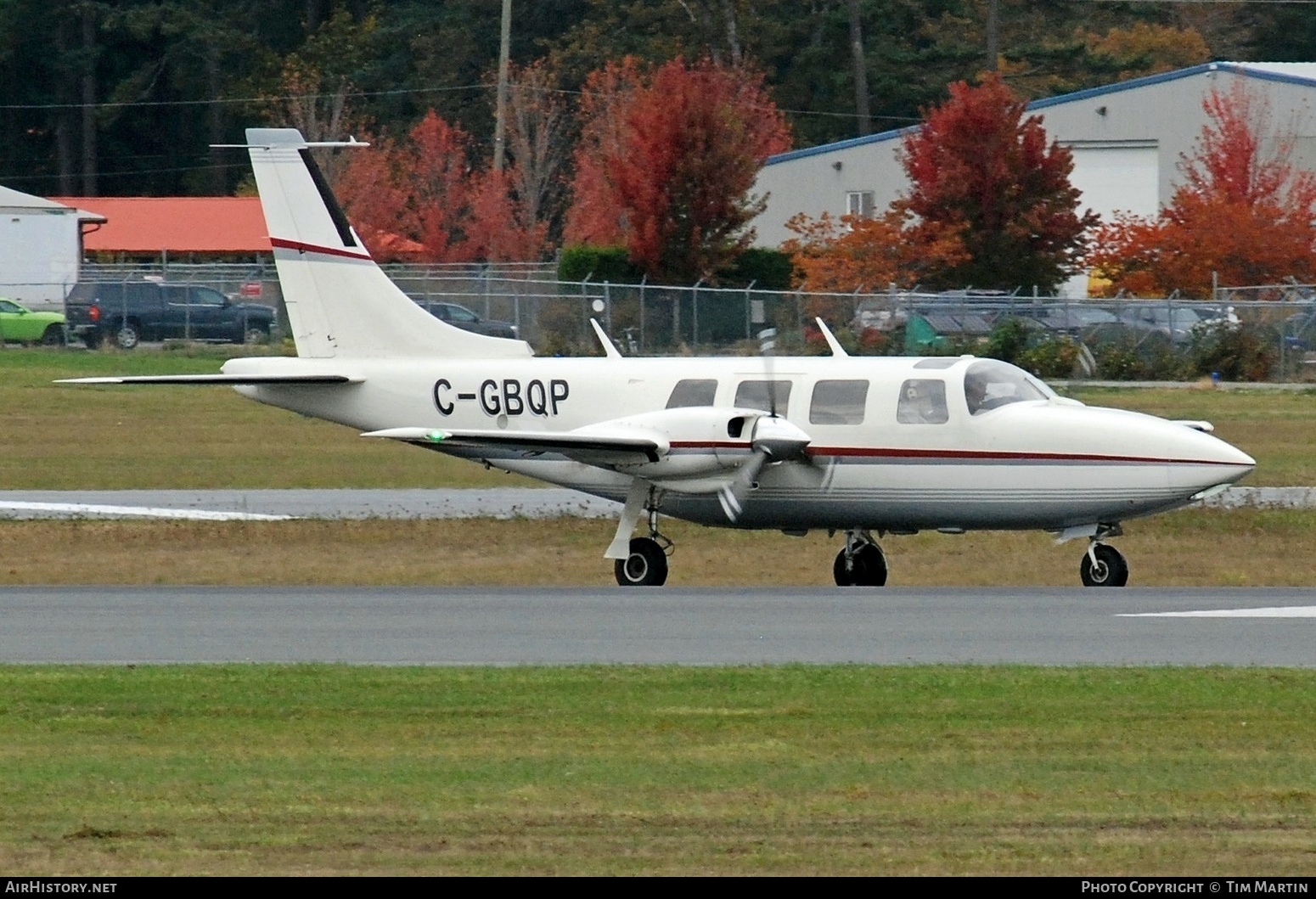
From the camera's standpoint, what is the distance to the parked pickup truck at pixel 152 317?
56312mm

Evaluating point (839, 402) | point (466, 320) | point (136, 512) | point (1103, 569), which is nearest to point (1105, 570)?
point (1103, 569)

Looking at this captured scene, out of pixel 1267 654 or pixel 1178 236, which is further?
pixel 1178 236

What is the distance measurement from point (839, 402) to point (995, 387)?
1409mm

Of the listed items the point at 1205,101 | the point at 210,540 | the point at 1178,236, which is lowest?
the point at 210,540

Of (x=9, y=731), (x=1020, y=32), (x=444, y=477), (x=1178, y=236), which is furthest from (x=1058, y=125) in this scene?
(x=9, y=731)

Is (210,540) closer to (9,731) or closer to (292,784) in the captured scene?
(9,731)

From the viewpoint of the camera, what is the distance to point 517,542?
2356 cm

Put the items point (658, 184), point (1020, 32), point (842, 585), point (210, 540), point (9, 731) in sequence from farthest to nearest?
point (1020, 32)
point (658, 184)
point (210, 540)
point (842, 585)
point (9, 731)

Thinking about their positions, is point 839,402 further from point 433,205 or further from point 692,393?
point 433,205

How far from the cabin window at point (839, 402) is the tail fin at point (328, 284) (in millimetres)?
3543

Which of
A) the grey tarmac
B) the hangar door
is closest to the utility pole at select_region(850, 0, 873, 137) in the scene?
the hangar door

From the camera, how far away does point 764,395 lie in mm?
19875

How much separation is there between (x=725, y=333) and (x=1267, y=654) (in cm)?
3587

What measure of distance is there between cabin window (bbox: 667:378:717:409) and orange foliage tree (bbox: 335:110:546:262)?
50127 millimetres
